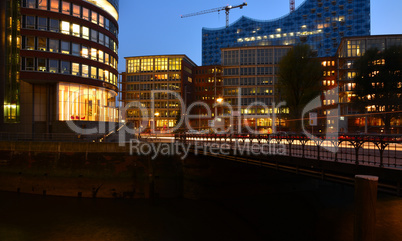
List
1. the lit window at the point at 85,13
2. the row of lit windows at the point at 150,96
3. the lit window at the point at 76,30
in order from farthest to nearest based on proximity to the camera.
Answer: the row of lit windows at the point at 150,96, the lit window at the point at 85,13, the lit window at the point at 76,30

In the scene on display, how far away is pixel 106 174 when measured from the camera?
931 inches

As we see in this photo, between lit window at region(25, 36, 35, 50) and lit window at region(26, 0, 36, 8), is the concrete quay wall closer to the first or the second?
lit window at region(25, 36, 35, 50)

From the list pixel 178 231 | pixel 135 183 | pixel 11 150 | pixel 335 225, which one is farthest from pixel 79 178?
pixel 335 225

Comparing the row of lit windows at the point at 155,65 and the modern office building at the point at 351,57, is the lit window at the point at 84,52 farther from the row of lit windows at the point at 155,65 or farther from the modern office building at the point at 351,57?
the modern office building at the point at 351,57

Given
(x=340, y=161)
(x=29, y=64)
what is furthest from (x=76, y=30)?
(x=340, y=161)

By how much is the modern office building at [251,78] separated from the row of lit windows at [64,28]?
151ft

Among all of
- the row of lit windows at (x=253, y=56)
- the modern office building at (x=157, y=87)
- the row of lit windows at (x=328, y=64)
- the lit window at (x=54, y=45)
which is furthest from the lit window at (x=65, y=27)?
the row of lit windows at (x=328, y=64)

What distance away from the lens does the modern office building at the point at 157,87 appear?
304 feet

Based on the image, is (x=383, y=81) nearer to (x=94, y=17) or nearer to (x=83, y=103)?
(x=94, y=17)

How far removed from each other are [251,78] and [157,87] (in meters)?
31.1

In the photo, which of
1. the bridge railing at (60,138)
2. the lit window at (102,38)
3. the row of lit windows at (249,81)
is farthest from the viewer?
the row of lit windows at (249,81)

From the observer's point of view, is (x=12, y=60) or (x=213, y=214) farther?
(x=12, y=60)

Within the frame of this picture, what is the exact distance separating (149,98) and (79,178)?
71.5m

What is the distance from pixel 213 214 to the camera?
65.6ft
